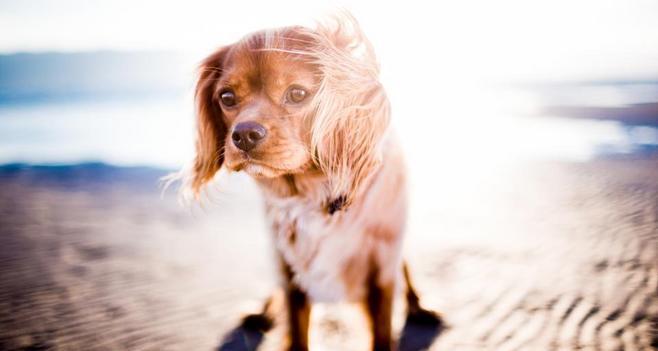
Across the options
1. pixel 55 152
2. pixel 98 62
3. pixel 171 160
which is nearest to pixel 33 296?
pixel 171 160

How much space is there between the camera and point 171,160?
9906 millimetres

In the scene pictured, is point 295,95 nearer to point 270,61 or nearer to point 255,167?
point 270,61

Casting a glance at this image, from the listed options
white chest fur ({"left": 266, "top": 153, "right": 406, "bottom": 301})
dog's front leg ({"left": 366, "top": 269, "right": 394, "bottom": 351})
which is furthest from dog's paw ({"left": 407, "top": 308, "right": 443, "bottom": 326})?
white chest fur ({"left": 266, "top": 153, "right": 406, "bottom": 301})

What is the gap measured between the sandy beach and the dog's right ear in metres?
0.26

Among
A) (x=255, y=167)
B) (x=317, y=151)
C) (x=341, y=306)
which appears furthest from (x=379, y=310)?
(x=255, y=167)

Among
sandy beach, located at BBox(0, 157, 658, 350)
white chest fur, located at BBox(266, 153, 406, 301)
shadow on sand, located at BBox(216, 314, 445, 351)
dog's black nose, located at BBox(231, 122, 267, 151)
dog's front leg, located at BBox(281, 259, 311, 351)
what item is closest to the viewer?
dog's black nose, located at BBox(231, 122, 267, 151)

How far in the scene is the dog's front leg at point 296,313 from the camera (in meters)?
2.52

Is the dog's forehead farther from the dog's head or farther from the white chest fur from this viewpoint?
the white chest fur

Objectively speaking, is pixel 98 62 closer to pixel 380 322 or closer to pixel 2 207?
pixel 2 207

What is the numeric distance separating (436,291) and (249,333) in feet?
5.61

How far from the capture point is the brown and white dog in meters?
1.94

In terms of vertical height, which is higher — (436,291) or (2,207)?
(2,207)

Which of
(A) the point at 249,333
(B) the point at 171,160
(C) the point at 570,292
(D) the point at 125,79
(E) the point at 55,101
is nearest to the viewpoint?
(A) the point at 249,333

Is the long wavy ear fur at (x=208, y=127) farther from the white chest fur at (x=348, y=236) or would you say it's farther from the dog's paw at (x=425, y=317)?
the dog's paw at (x=425, y=317)
